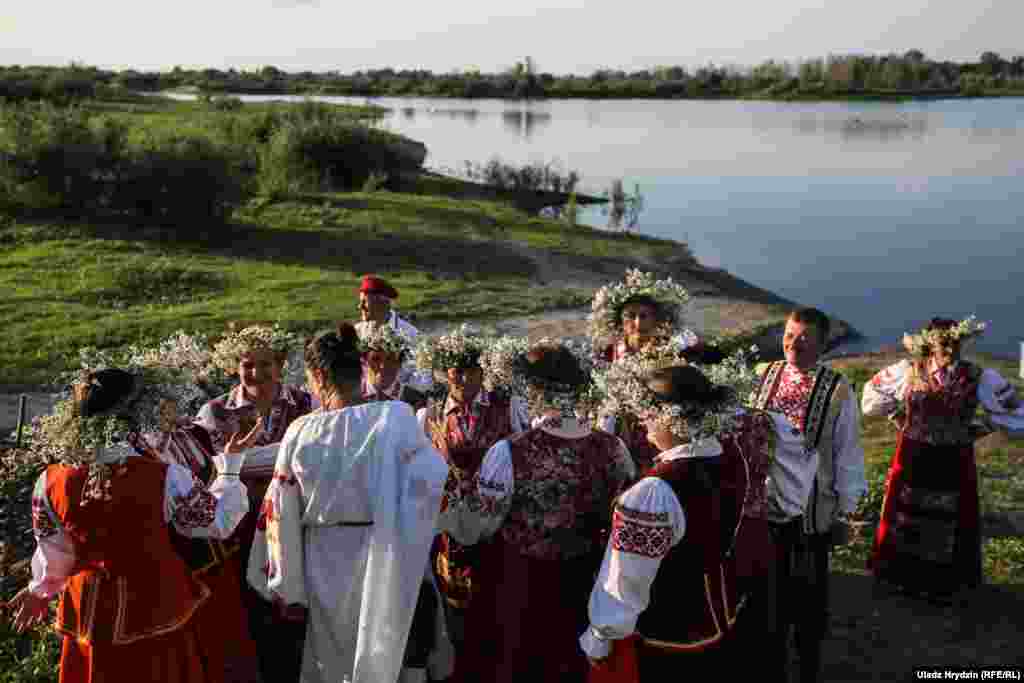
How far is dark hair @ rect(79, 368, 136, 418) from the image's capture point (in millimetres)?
3250

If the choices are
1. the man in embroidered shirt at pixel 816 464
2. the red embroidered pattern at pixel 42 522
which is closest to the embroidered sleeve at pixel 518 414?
the man in embroidered shirt at pixel 816 464

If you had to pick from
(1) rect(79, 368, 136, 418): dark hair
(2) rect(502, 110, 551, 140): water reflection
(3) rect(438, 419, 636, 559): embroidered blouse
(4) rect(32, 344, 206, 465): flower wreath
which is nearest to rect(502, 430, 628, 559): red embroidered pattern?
(3) rect(438, 419, 636, 559): embroidered blouse

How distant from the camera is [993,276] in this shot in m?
20.5

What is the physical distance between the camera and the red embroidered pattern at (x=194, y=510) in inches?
129

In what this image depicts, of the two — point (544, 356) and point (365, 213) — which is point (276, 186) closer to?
point (365, 213)

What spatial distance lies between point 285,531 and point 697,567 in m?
1.39

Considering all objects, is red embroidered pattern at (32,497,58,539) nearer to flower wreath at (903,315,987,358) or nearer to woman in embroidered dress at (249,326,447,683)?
woman in embroidered dress at (249,326,447,683)

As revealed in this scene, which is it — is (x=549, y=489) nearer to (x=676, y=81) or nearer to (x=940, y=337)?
(x=940, y=337)

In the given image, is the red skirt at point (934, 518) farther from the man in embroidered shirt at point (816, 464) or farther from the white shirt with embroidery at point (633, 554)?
the white shirt with embroidery at point (633, 554)

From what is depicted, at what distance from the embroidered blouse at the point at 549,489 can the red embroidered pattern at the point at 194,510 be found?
2.93 feet

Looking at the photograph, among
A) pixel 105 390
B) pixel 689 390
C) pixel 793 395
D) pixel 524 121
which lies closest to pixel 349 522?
pixel 105 390

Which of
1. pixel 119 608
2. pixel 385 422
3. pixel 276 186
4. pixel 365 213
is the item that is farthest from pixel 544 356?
pixel 276 186

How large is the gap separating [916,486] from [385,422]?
3.27m

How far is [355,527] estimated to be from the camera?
3.38 meters
